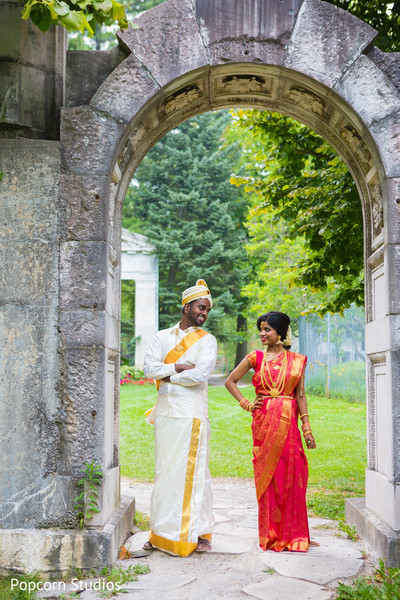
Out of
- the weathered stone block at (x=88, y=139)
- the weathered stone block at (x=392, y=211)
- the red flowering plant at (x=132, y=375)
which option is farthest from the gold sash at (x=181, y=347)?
the red flowering plant at (x=132, y=375)

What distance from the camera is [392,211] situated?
4613 mm

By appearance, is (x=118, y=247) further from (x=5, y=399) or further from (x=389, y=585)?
(x=389, y=585)

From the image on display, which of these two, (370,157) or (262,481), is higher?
(370,157)

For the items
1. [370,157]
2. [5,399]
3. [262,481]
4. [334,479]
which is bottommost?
[334,479]

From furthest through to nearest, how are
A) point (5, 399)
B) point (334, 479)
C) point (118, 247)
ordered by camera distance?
point (334, 479) < point (118, 247) < point (5, 399)

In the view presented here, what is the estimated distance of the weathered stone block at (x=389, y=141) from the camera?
4.68m

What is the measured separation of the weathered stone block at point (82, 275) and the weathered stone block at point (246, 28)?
69.0 inches

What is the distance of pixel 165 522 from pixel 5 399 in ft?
5.14

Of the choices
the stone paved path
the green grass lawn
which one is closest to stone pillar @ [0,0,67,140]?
the stone paved path

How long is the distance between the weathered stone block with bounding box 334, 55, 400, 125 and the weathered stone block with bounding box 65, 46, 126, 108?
1.74m

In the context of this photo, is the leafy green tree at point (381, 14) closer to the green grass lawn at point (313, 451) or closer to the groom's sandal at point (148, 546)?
the green grass lawn at point (313, 451)

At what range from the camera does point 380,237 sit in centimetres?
500

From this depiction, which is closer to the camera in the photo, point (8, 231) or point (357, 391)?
point (8, 231)

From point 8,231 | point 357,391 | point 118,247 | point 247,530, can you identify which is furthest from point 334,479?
point 357,391
